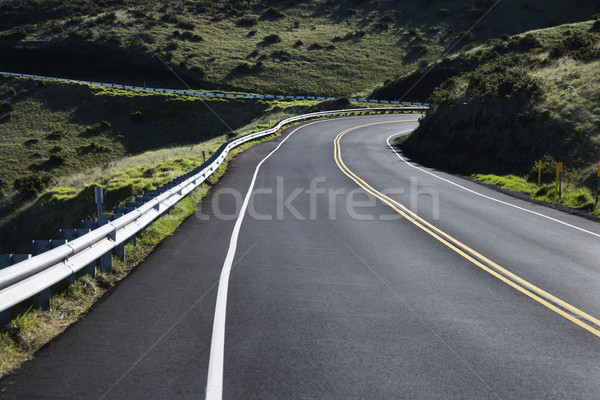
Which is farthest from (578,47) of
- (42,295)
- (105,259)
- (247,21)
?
(247,21)

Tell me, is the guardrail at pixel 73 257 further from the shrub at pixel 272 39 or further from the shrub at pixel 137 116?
the shrub at pixel 272 39

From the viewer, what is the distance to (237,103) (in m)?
58.9

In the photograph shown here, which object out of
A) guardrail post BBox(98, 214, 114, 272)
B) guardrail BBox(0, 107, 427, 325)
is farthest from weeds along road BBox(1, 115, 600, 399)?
guardrail BBox(0, 107, 427, 325)

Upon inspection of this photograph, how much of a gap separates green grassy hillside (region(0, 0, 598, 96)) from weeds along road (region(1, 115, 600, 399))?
198 ft

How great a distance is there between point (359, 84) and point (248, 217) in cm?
6281

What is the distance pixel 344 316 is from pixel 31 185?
30.7 meters

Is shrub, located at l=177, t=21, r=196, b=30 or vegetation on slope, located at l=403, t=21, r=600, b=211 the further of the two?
shrub, located at l=177, t=21, r=196, b=30

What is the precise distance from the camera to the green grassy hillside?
7238 centimetres

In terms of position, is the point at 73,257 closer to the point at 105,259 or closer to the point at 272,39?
the point at 105,259

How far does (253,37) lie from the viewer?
277 feet

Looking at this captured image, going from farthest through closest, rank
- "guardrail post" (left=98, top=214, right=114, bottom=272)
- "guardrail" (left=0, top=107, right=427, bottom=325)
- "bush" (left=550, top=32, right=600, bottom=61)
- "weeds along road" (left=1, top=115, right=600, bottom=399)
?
"bush" (left=550, top=32, right=600, bottom=61) → "guardrail post" (left=98, top=214, right=114, bottom=272) → "guardrail" (left=0, top=107, right=427, bottom=325) → "weeds along road" (left=1, top=115, right=600, bottom=399)

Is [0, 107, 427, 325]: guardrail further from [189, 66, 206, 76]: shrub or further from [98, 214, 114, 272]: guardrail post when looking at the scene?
[189, 66, 206, 76]: shrub

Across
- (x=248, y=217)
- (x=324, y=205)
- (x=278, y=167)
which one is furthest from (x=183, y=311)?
(x=278, y=167)

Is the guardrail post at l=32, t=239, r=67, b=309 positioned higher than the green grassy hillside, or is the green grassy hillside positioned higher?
the green grassy hillside
